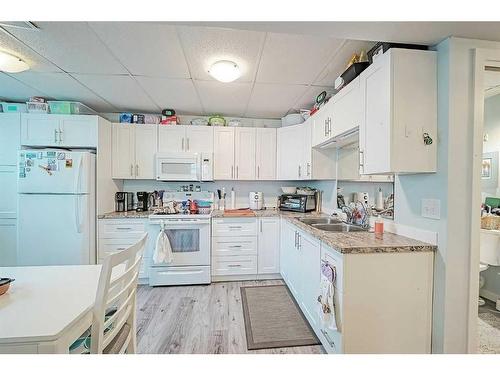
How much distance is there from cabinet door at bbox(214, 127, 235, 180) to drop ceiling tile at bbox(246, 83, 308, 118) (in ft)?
1.59

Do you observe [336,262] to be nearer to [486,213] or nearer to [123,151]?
[486,213]

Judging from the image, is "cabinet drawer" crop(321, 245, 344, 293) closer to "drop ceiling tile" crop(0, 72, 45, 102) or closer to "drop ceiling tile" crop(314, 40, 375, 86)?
"drop ceiling tile" crop(314, 40, 375, 86)

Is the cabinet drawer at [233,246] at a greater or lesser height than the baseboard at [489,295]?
greater

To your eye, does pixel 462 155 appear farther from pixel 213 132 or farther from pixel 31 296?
pixel 213 132

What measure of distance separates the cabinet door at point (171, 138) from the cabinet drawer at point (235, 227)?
1.22 meters

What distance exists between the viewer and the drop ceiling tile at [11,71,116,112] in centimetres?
229

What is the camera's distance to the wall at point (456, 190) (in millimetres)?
1332

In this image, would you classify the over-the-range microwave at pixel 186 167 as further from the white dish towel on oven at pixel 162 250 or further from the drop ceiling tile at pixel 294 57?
the drop ceiling tile at pixel 294 57

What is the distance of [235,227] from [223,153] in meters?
1.11

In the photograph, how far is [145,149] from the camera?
10.5 feet

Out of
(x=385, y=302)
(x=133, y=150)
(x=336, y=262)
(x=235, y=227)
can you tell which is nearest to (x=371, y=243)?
(x=336, y=262)

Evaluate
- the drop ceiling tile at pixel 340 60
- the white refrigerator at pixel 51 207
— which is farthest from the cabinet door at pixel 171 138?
the drop ceiling tile at pixel 340 60
